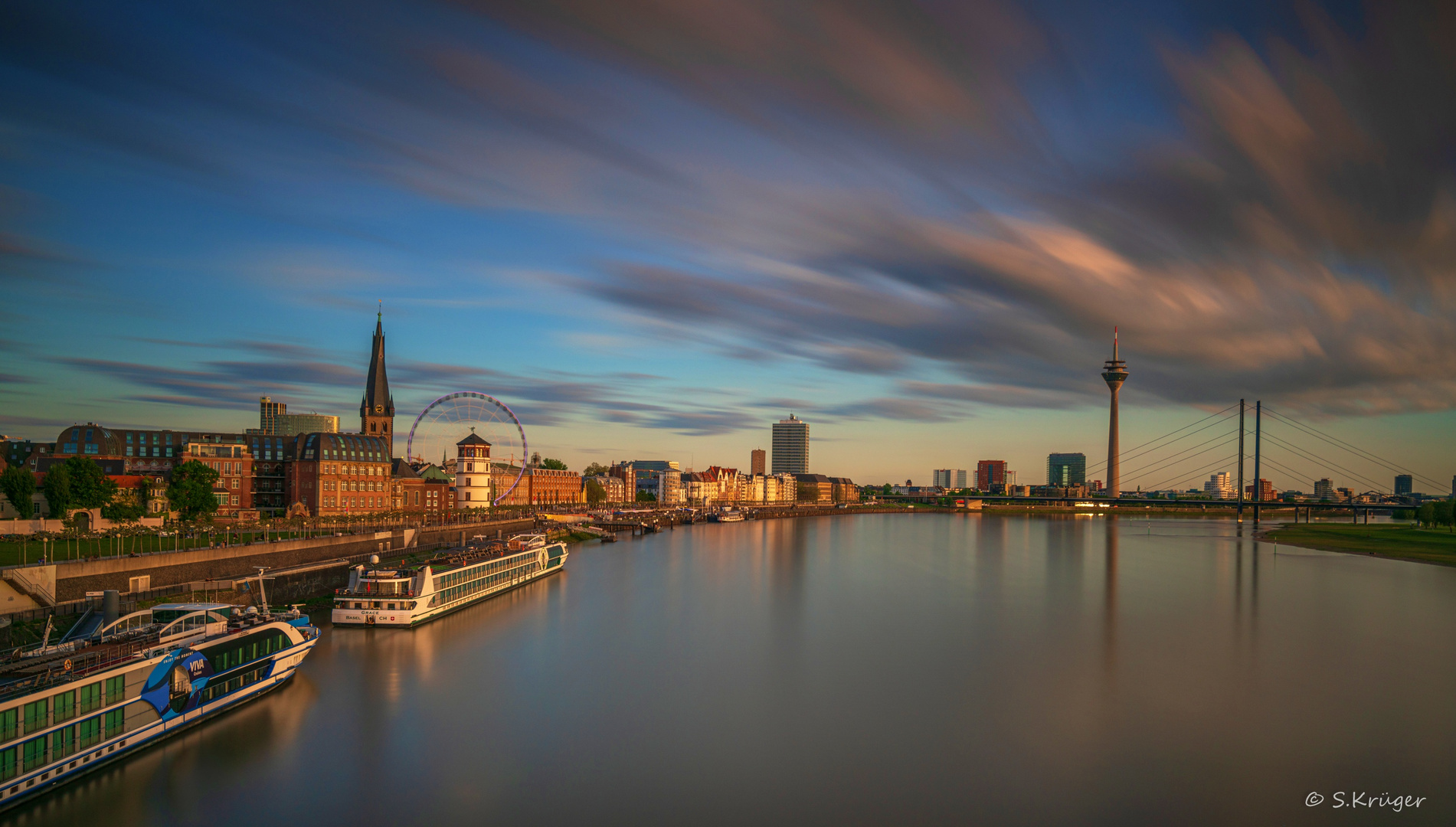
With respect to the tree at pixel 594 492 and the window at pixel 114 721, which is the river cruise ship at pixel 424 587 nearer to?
the window at pixel 114 721

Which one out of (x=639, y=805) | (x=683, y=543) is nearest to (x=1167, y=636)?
(x=639, y=805)

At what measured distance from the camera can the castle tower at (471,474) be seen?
72.1 meters

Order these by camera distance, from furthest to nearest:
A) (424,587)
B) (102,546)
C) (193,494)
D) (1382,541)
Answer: (1382,541) → (193,494) → (102,546) → (424,587)

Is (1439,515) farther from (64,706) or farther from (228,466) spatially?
(228,466)

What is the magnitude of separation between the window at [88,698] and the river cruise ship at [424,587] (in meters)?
14.1

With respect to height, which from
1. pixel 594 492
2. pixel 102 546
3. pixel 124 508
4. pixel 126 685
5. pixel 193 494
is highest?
pixel 193 494

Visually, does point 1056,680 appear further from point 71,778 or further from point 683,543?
point 683,543

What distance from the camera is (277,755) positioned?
616 inches

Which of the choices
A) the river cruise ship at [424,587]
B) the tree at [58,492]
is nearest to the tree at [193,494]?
the tree at [58,492]

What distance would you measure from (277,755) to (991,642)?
20863mm

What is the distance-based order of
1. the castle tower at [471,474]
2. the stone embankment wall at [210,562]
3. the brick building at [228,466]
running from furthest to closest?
1. the castle tower at [471,474]
2. the brick building at [228,466]
3. the stone embankment wall at [210,562]

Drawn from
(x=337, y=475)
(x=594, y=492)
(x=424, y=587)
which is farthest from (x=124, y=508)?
(x=594, y=492)

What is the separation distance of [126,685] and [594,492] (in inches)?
4217

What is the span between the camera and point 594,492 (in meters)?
121
